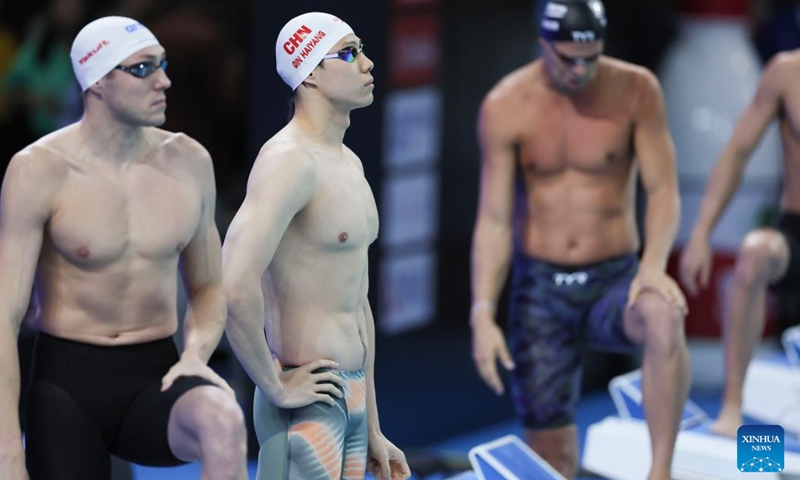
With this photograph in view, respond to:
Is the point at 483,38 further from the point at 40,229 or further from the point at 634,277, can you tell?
the point at 40,229

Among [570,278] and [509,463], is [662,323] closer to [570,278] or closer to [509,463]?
[570,278]

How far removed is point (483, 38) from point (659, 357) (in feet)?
12.2

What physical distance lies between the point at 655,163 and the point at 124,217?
7.73 feet

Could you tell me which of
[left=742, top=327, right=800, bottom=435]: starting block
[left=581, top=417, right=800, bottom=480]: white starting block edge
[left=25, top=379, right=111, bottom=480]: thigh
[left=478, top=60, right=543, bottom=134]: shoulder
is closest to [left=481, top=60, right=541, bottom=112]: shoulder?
[left=478, top=60, right=543, bottom=134]: shoulder

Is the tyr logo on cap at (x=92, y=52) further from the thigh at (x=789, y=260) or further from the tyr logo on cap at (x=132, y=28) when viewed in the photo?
the thigh at (x=789, y=260)

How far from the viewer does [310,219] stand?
404 centimetres

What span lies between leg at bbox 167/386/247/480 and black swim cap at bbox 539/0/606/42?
2.19 metres

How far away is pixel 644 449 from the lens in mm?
6242

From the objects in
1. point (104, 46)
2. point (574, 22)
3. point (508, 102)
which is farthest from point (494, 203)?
point (104, 46)

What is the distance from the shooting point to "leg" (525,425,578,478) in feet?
19.4

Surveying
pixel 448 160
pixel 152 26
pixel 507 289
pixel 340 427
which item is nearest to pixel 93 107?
pixel 340 427

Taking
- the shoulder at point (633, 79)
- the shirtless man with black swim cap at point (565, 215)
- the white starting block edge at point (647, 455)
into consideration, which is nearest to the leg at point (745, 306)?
the white starting block edge at point (647, 455)

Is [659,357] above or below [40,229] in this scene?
below

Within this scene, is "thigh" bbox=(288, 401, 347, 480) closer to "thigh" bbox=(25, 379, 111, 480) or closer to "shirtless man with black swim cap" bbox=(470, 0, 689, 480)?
"thigh" bbox=(25, 379, 111, 480)
